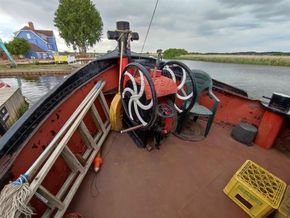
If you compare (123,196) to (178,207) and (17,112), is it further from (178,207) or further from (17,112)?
(17,112)

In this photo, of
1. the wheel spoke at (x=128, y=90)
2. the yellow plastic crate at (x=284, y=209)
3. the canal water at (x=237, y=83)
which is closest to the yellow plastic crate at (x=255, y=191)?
the yellow plastic crate at (x=284, y=209)

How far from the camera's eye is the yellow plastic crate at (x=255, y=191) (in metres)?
1.10

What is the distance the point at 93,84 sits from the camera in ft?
6.53

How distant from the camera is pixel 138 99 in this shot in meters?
1.52

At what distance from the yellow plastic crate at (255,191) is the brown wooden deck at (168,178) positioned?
0.24 ft

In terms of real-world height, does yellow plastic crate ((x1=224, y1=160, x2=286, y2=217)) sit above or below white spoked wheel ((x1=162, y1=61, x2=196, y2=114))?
below

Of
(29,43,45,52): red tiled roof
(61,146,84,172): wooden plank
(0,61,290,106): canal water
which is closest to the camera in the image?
(61,146,84,172): wooden plank

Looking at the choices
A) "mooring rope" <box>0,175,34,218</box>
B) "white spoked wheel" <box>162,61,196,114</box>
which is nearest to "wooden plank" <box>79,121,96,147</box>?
"mooring rope" <box>0,175,34,218</box>

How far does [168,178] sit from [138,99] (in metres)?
0.87

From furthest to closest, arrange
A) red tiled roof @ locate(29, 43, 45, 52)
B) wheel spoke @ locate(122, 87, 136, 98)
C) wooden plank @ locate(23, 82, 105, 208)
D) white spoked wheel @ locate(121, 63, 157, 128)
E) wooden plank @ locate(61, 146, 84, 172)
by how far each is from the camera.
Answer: red tiled roof @ locate(29, 43, 45, 52) < wheel spoke @ locate(122, 87, 136, 98) < white spoked wheel @ locate(121, 63, 157, 128) < wooden plank @ locate(61, 146, 84, 172) < wooden plank @ locate(23, 82, 105, 208)

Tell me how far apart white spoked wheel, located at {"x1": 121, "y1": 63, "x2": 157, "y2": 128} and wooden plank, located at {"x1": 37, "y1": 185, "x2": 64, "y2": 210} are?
916mm

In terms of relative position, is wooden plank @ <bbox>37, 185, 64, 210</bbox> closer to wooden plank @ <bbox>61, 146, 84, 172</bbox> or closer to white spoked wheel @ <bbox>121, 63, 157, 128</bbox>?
wooden plank @ <bbox>61, 146, 84, 172</bbox>

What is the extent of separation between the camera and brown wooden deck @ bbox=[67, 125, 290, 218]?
1.23 meters

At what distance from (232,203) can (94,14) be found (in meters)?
21.2
